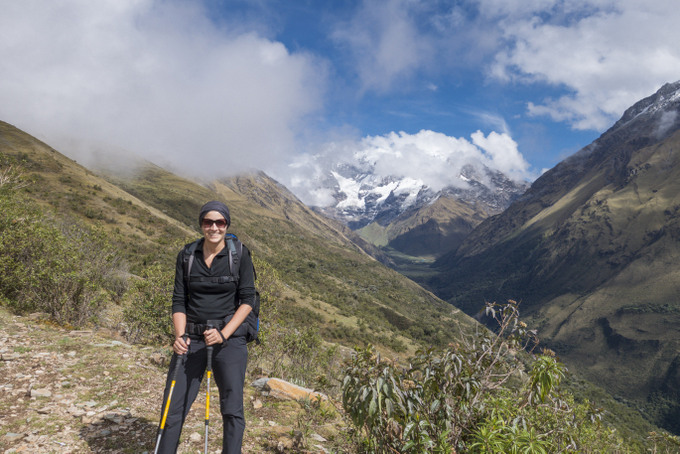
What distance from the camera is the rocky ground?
5.95 meters

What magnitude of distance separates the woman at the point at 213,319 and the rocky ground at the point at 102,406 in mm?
2117

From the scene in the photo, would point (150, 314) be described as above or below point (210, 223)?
below

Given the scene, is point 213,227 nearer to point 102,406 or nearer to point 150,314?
point 102,406

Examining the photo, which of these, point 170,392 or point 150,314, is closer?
point 170,392

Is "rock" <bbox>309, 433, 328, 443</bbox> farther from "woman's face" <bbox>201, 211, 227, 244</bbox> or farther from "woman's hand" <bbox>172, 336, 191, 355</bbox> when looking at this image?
"woman's face" <bbox>201, 211, 227, 244</bbox>

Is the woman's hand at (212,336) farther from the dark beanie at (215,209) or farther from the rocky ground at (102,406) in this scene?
the rocky ground at (102,406)

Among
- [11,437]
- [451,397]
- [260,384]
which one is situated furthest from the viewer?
[260,384]

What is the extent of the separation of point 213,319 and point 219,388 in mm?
918

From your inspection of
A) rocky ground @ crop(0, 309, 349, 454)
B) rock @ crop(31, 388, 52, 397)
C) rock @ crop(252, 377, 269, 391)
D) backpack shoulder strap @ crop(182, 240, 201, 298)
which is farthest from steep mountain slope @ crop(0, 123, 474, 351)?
backpack shoulder strap @ crop(182, 240, 201, 298)

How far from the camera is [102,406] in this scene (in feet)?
23.2

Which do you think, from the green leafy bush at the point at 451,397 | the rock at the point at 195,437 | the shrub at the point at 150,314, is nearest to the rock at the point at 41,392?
the rock at the point at 195,437

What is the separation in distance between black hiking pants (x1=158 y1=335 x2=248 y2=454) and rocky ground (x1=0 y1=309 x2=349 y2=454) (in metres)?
1.85

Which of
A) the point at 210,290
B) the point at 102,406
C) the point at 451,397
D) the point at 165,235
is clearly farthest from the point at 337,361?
the point at 165,235

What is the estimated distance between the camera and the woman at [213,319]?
4766 mm
